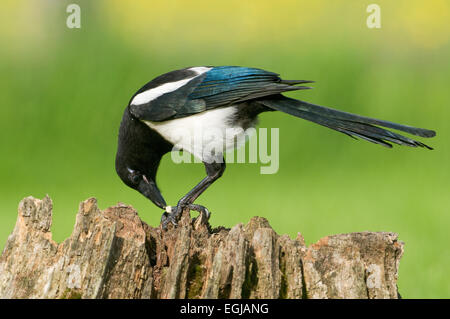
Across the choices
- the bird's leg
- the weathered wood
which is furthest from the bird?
the weathered wood

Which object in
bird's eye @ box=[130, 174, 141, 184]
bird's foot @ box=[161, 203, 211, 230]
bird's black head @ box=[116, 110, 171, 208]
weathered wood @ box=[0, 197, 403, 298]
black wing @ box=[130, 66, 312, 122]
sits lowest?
weathered wood @ box=[0, 197, 403, 298]

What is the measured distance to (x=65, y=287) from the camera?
248 centimetres

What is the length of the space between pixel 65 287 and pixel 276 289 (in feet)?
2.44

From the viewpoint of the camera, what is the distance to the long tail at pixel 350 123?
9.63ft

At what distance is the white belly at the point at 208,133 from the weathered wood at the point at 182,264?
2.74 feet

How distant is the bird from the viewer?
3445mm

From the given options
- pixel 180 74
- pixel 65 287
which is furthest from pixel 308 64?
pixel 65 287

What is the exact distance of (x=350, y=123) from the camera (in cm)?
315

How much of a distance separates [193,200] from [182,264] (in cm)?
100

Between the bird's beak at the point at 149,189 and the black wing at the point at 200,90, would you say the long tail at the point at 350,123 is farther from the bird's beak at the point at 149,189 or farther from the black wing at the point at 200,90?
the bird's beak at the point at 149,189
